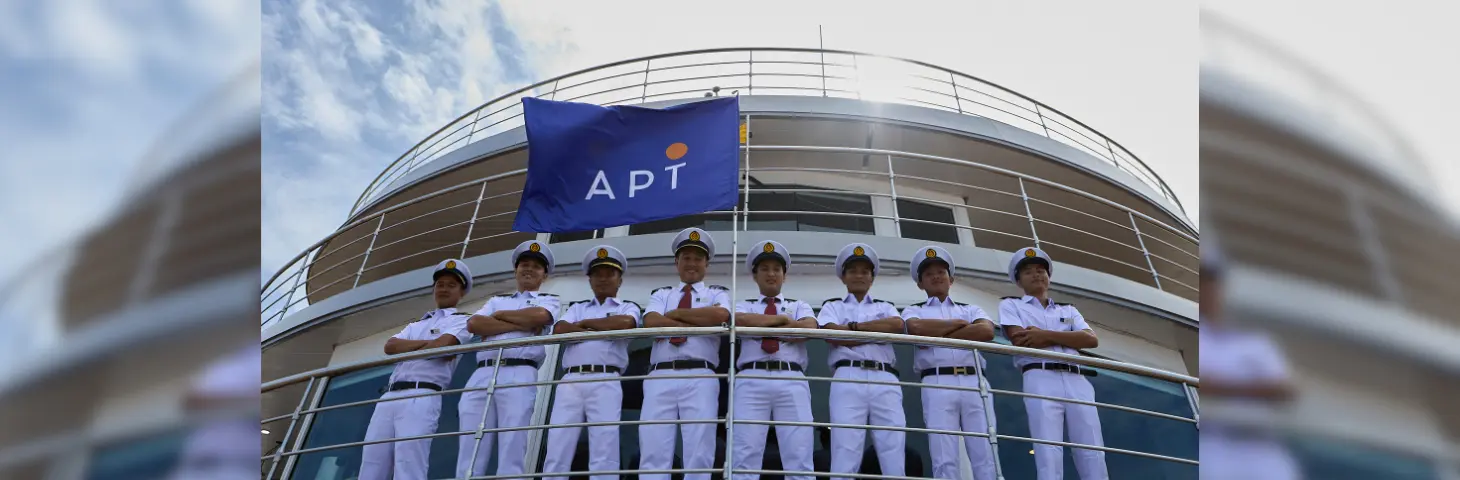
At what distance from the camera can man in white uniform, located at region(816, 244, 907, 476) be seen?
3.66 metres

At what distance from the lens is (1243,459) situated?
44 cm

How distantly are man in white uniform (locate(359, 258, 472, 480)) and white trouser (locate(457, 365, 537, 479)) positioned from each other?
0.60ft

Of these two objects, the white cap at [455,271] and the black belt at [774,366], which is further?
the white cap at [455,271]

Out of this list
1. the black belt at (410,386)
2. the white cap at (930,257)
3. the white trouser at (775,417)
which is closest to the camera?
the white trouser at (775,417)

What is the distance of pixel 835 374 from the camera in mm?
3939

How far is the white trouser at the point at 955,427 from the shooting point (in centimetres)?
372

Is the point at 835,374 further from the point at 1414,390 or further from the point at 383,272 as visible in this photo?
the point at 383,272

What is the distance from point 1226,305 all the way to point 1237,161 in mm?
79

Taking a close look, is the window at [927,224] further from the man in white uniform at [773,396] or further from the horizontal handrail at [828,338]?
the horizontal handrail at [828,338]

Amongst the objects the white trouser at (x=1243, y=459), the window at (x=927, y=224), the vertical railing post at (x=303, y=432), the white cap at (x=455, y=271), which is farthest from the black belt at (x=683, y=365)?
the white trouser at (x=1243, y=459)

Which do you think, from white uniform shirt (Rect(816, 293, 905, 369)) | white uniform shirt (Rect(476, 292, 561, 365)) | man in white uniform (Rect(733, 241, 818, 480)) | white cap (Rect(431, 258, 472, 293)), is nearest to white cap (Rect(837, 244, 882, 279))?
white uniform shirt (Rect(816, 293, 905, 369))

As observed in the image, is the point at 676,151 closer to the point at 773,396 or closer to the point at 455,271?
the point at 773,396

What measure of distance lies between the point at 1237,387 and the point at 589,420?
3.56m

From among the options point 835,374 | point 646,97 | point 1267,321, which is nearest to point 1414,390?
point 1267,321
